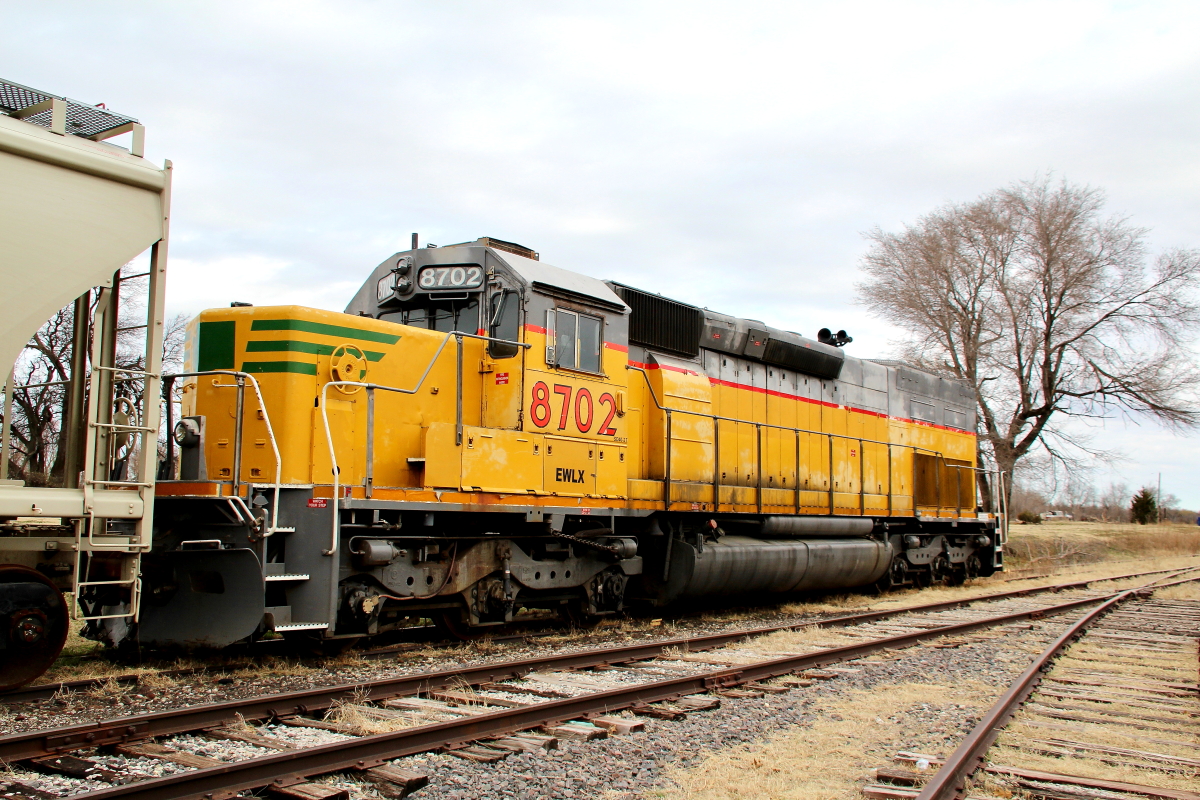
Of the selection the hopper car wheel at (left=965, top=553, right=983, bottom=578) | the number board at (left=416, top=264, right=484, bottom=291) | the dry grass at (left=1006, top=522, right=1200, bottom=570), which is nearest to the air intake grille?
the number board at (left=416, top=264, right=484, bottom=291)

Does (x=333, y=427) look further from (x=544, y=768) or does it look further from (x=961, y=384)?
(x=961, y=384)

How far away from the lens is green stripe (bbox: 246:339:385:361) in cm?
738

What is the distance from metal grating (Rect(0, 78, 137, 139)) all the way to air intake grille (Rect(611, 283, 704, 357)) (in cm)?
550

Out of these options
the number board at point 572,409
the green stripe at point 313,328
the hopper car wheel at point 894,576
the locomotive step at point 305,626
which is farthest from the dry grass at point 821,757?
the hopper car wheel at point 894,576

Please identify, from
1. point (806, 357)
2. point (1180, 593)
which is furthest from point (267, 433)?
point (1180, 593)

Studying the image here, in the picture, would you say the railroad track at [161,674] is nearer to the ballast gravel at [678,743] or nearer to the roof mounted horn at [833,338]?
the ballast gravel at [678,743]

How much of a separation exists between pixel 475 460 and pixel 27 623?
11.4 feet

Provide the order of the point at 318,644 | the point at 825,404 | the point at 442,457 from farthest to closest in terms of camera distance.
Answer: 1. the point at 825,404
2. the point at 442,457
3. the point at 318,644

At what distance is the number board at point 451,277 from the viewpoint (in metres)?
8.72

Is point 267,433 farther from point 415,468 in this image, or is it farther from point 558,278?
point 558,278

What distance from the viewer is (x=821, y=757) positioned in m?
4.96

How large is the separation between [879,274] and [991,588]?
18112 mm

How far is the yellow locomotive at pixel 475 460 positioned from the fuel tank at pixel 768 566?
0.12 feet

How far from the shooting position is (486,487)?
8.08m
